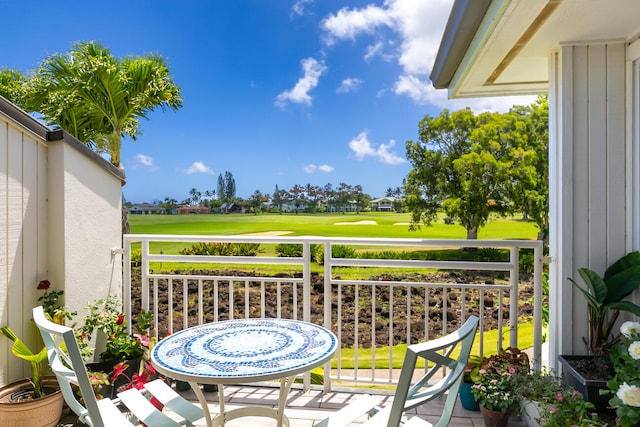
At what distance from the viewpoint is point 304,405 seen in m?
2.72

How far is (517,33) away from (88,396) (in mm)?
2597

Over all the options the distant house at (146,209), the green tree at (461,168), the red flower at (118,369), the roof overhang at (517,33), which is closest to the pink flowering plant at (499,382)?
the roof overhang at (517,33)

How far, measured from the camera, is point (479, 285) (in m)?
2.72

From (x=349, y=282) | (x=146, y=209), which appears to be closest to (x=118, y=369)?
(x=349, y=282)

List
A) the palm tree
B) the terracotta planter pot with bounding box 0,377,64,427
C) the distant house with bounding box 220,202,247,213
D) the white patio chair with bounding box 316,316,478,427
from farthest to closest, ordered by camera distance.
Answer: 1. the distant house with bounding box 220,202,247,213
2. the palm tree
3. the terracotta planter pot with bounding box 0,377,64,427
4. the white patio chair with bounding box 316,316,478,427

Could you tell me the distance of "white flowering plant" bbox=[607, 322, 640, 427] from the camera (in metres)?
1.58

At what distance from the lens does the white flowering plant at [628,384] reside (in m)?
1.58

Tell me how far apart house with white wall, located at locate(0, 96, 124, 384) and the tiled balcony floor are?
801 millimetres

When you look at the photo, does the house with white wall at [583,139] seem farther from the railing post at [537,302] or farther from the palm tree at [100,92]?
the palm tree at [100,92]

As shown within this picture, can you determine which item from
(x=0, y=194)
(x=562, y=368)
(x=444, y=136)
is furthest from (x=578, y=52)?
(x=444, y=136)

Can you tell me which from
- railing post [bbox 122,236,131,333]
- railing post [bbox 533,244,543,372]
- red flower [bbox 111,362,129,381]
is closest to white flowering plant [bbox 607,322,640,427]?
railing post [bbox 533,244,543,372]

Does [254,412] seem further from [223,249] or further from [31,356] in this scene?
[223,249]

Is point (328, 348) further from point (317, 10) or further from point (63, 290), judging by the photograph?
point (317, 10)

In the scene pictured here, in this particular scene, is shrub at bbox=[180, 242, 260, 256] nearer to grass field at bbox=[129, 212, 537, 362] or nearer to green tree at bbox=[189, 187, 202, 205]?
grass field at bbox=[129, 212, 537, 362]
